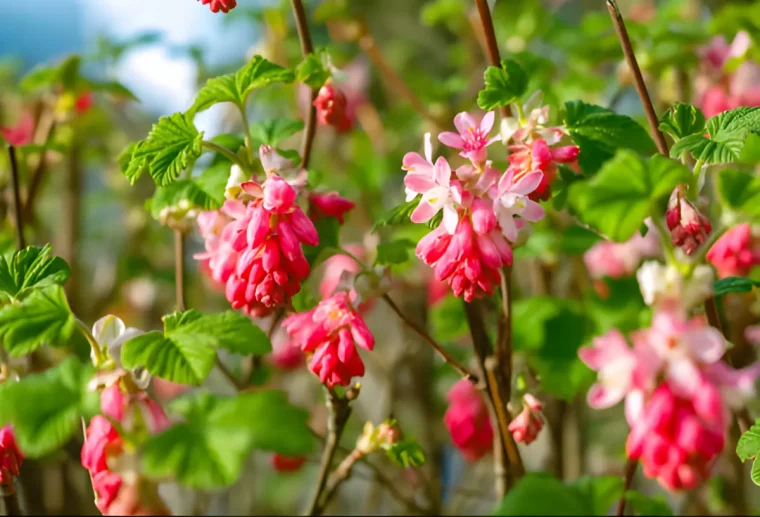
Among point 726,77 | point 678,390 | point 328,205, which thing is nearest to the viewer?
point 678,390

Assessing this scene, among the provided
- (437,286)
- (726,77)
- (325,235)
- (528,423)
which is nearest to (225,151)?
(325,235)

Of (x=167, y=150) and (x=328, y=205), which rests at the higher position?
(x=167, y=150)

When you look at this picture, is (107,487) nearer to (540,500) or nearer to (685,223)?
(540,500)

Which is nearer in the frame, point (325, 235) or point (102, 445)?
point (102, 445)

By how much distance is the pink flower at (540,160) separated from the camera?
2.48ft

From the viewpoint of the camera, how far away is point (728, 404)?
22.4 inches

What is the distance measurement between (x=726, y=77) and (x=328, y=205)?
3.16 feet

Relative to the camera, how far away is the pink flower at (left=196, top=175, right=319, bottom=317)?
2.41 feet

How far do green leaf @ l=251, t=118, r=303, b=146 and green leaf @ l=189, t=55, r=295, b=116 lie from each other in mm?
133

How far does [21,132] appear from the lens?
1.66 metres

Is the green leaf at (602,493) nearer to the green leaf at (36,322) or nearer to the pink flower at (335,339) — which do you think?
the pink flower at (335,339)

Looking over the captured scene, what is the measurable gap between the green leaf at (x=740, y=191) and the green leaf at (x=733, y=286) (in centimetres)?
15

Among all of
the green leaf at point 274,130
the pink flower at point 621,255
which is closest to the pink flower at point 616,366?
the green leaf at point 274,130

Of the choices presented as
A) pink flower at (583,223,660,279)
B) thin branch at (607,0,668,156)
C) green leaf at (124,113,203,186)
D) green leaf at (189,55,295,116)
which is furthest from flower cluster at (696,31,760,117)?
green leaf at (124,113,203,186)
